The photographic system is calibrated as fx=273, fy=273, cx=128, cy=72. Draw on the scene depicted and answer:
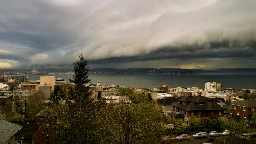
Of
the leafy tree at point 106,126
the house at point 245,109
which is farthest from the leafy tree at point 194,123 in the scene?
the leafy tree at point 106,126

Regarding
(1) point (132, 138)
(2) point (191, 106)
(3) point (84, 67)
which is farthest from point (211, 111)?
(1) point (132, 138)

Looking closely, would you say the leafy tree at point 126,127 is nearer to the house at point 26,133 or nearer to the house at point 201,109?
the house at point 26,133

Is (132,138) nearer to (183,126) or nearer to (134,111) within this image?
(134,111)

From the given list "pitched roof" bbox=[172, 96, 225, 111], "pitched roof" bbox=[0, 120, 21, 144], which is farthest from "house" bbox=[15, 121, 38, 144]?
"pitched roof" bbox=[172, 96, 225, 111]

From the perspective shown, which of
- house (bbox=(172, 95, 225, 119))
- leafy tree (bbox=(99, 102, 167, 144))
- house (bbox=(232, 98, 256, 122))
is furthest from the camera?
house (bbox=(232, 98, 256, 122))

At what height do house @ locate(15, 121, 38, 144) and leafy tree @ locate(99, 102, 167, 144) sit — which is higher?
leafy tree @ locate(99, 102, 167, 144)

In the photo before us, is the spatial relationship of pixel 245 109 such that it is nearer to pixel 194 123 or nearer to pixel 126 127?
pixel 194 123

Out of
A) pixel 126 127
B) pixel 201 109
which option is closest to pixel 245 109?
pixel 201 109

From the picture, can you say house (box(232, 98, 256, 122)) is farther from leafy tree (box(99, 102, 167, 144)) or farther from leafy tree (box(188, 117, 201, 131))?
leafy tree (box(99, 102, 167, 144))

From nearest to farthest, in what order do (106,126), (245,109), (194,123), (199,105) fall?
(106,126) → (194,123) → (199,105) → (245,109)
